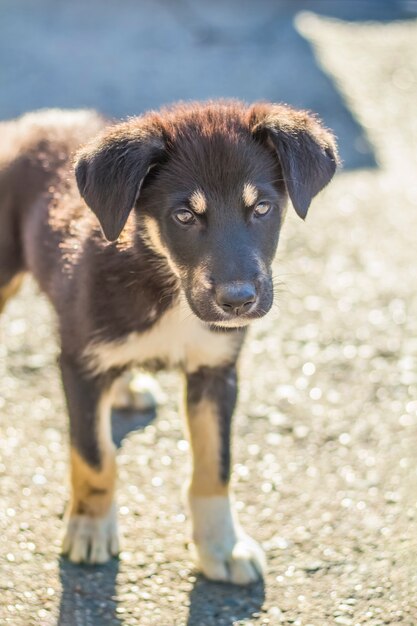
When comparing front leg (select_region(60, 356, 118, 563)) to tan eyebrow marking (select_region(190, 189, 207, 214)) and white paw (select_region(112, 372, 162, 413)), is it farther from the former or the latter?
white paw (select_region(112, 372, 162, 413))

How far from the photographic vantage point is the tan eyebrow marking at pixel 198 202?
3244 millimetres

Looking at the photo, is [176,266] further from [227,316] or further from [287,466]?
Answer: [287,466]

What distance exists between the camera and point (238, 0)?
1101cm

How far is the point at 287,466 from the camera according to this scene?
14.1 feet

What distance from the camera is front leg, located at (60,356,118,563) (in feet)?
11.7

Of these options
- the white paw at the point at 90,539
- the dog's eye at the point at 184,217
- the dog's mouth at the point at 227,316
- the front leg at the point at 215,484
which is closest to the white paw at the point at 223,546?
the front leg at the point at 215,484

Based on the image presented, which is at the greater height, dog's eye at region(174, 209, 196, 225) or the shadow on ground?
dog's eye at region(174, 209, 196, 225)

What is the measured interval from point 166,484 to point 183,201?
1.39m

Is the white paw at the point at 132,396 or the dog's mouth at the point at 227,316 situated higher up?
the dog's mouth at the point at 227,316

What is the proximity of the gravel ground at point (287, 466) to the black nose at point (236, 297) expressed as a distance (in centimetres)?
83

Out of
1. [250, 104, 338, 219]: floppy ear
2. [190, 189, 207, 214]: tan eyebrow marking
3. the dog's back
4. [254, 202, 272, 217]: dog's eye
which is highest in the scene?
[250, 104, 338, 219]: floppy ear

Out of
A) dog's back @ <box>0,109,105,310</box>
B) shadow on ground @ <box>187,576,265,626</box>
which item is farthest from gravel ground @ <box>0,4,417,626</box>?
dog's back @ <box>0,109,105,310</box>

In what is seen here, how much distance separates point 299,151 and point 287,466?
5.08 ft

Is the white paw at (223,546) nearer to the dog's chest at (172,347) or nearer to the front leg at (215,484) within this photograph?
the front leg at (215,484)
